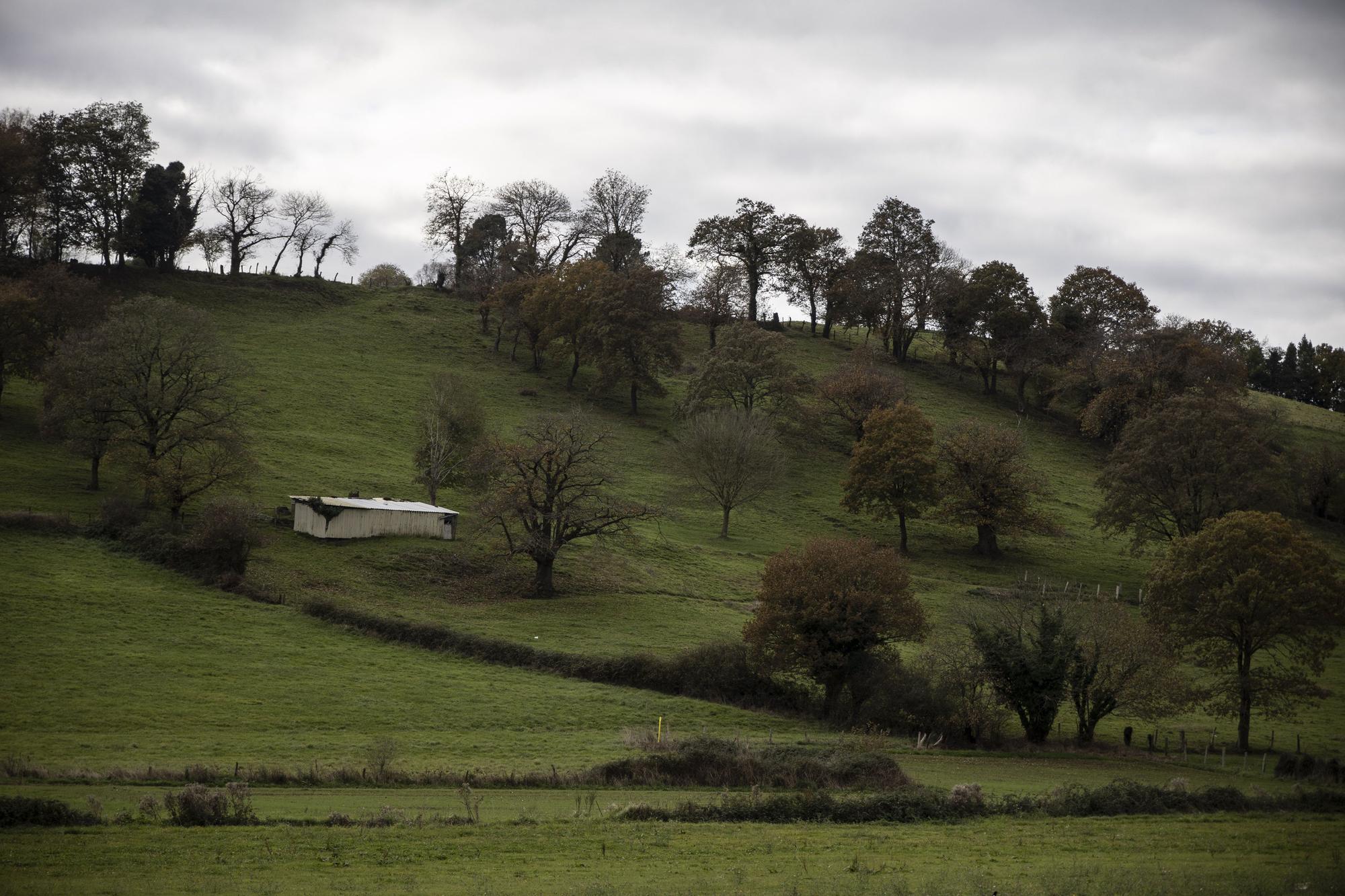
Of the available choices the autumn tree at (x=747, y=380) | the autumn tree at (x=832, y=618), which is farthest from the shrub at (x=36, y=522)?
the autumn tree at (x=747, y=380)

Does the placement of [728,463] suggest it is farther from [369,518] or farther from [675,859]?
[675,859]

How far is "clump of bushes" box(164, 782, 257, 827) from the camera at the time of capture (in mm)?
23125

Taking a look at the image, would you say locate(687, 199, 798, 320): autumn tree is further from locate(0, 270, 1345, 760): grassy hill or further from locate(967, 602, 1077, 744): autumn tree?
locate(967, 602, 1077, 744): autumn tree

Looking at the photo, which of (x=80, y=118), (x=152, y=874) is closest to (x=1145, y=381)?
(x=152, y=874)

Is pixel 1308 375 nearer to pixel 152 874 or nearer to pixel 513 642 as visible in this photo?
pixel 513 642

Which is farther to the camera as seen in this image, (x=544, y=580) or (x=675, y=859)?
(x=544, y=580)

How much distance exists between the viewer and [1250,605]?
42.6m

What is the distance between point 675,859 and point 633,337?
74424 millimetres

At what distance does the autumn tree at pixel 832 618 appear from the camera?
42.6m

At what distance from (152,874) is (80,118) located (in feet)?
318

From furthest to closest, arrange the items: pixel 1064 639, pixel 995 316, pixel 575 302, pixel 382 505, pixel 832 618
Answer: pixel 995 316 → pixel 575 302 → pixel 382 505 → pixel 832 618 → pixel 1064 639

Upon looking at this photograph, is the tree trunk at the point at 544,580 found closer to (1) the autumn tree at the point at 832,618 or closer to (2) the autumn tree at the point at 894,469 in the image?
(1) the autumn tree at the point at 832,618

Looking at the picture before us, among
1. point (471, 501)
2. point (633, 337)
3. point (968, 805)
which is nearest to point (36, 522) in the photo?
point (471, 501)

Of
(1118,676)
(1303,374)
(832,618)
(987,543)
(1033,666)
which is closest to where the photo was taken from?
(1033,666)
